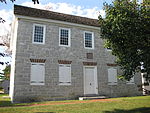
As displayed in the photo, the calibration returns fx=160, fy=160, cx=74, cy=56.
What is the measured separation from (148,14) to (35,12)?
28.3ft

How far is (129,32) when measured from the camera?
7176 mm

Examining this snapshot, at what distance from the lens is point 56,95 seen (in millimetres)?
12055

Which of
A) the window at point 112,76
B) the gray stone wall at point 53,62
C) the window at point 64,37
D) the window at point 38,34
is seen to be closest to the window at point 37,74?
the gray stone wall at point 53,62

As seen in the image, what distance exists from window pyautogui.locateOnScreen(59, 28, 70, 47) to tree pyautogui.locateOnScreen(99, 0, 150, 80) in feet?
18.6

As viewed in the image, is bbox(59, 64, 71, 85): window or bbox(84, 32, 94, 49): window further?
bbox(84, 32, 94, 49): window

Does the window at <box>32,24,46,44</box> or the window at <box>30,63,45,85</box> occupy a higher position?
the window at <box>32,24,46,44</box>

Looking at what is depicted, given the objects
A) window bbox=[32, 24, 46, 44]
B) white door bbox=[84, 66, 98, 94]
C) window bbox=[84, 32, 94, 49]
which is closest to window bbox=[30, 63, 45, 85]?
window bbox=[32, 24, 46, 44]

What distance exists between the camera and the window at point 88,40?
14.1 m

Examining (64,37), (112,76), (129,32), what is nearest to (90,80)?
(112,76)

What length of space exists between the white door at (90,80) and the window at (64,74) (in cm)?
158

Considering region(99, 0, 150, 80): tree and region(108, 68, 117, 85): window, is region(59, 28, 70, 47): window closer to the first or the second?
region(108, 68, 117, 85): window

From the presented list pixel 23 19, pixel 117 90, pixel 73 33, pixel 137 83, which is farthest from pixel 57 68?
pixel 137 83

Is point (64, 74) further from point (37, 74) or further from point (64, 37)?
point (64, 37)

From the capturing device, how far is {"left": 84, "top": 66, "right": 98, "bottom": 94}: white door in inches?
526
